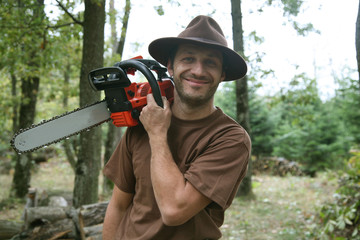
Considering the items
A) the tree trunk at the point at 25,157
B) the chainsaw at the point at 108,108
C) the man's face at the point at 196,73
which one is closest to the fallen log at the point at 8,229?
the chainsaw at the point at 108,108

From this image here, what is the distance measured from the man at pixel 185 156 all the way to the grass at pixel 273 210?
374cm

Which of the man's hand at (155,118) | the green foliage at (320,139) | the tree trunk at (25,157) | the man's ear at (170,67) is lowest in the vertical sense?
the green foliage at (320,139)

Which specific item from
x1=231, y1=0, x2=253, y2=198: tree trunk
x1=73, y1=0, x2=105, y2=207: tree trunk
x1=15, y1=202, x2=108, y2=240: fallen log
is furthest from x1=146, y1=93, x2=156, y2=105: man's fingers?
x1=231, y1=0, x2=253, y2=198: tree trunk

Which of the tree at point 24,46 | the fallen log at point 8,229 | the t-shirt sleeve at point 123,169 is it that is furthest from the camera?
the tree at point 24,46

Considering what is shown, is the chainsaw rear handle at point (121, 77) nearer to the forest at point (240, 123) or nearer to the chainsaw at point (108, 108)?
the chainsaw at point (108, 108)

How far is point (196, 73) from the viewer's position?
161 centimetres

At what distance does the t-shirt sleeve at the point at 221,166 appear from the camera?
138cm

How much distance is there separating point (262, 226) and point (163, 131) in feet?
16.0

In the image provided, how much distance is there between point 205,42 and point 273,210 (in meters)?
6.05

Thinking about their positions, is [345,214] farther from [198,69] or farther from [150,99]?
[150,99]

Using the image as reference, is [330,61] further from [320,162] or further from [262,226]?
[262,226]

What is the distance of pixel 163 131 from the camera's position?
59.0 inches

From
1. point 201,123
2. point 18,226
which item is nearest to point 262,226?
point 18,226

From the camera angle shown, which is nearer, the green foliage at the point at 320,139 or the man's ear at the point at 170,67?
the man's ear at the point at 170,67
